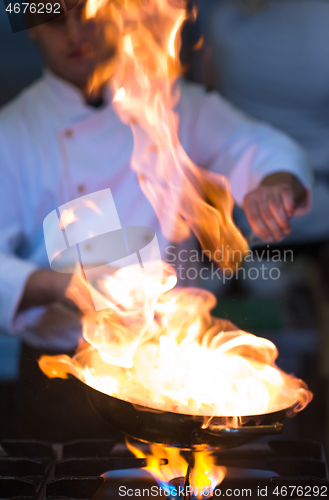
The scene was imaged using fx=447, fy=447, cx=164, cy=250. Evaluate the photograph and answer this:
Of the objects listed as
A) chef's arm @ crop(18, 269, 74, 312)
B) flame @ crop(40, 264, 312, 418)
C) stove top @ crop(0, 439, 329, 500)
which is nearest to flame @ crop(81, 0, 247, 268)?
flame @ crop(40, 264, 312, 418)

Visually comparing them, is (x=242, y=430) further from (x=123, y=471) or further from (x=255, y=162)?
(x=255, y=162)

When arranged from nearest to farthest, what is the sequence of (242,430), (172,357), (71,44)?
(242,430)
(172,357)
(71,44)

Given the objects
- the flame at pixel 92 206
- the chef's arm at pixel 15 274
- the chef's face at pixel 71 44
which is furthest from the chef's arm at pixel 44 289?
the chef's face at pixel 71 44

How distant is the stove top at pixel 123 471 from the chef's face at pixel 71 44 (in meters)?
0.62

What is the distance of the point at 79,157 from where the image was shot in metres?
0.84

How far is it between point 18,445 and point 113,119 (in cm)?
57

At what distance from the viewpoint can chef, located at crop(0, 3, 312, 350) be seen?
785 mm

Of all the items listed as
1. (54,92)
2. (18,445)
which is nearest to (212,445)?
(18,445)

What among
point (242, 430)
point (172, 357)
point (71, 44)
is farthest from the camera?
point (71, 44)

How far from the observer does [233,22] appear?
0.79 metres

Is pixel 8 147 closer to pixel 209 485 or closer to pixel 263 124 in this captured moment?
pixel 263 124

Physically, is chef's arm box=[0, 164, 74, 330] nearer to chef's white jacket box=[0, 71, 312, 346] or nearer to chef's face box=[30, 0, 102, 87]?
chef's white jacket box=[0, 71, 312, 346]

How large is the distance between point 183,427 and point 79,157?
0.52 metres

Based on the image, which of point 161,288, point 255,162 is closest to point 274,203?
point 255,162
